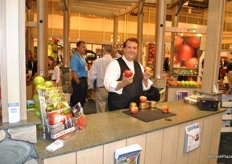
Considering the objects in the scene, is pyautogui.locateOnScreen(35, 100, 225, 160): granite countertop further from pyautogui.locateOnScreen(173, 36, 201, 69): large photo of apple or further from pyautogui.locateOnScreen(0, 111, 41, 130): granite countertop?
pyautogui.locateOnScreen(173, 36, 201, 69): large photo of apple

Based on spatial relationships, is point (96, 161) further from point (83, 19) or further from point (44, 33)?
point (83, 19)

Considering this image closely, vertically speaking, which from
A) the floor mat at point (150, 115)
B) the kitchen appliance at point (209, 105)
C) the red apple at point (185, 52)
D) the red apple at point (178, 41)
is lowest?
the floor mat at point (150, 115)

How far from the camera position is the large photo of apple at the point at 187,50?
5547 millimetres

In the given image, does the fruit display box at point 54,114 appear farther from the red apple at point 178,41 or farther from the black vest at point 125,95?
the red apple at point 178,41

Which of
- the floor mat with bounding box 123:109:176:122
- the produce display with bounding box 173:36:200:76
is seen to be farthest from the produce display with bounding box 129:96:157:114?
the produce display with bounding box 173:36:200:76

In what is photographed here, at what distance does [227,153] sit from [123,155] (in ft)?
8.19

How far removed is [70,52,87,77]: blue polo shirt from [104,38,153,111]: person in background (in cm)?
210

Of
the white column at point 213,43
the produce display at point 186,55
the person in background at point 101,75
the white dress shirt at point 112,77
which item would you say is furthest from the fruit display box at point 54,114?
the produce display at point 186,55

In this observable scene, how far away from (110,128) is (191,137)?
86 cm

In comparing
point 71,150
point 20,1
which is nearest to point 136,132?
point 71,150

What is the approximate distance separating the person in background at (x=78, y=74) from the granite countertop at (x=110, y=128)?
2.34 meters

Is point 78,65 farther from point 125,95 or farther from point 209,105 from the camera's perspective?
point 209,105

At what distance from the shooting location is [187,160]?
7.23 ft

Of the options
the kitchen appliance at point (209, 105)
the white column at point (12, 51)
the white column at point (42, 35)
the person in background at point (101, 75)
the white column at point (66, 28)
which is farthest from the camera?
the white column at point (66, 28)
